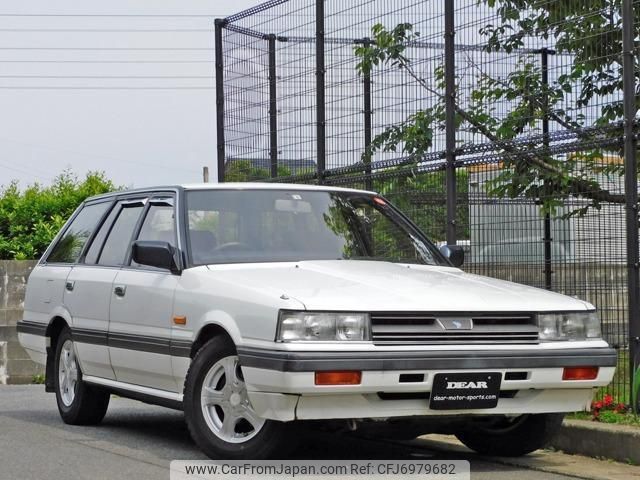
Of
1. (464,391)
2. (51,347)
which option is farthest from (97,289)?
(464,391)

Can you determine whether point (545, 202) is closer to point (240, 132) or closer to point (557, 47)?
point (557, 47)

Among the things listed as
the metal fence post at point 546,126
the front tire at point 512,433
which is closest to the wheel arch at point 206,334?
the front tire at point 512,433

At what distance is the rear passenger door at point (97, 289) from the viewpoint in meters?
9.21

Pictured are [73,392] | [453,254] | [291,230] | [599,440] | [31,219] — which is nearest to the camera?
[599,440]

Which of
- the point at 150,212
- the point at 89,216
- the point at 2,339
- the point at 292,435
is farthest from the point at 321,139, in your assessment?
the point at 292,435

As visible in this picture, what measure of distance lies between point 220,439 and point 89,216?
131 inches

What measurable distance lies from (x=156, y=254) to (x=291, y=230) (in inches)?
35.1

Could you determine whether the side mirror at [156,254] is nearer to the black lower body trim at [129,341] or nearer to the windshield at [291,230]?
the windshield at [291,230]

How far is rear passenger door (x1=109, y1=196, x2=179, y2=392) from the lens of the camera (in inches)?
327

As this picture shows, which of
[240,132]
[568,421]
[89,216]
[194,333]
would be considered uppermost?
[240,132]

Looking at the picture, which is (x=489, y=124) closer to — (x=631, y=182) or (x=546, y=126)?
(x=546, y=126)

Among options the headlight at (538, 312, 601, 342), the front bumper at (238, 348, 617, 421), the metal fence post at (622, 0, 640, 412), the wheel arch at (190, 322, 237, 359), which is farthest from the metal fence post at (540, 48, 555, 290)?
the wheel arch at (190, 322, 237, 359)

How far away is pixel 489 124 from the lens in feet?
35.4

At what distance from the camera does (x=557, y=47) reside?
32.8 ft
